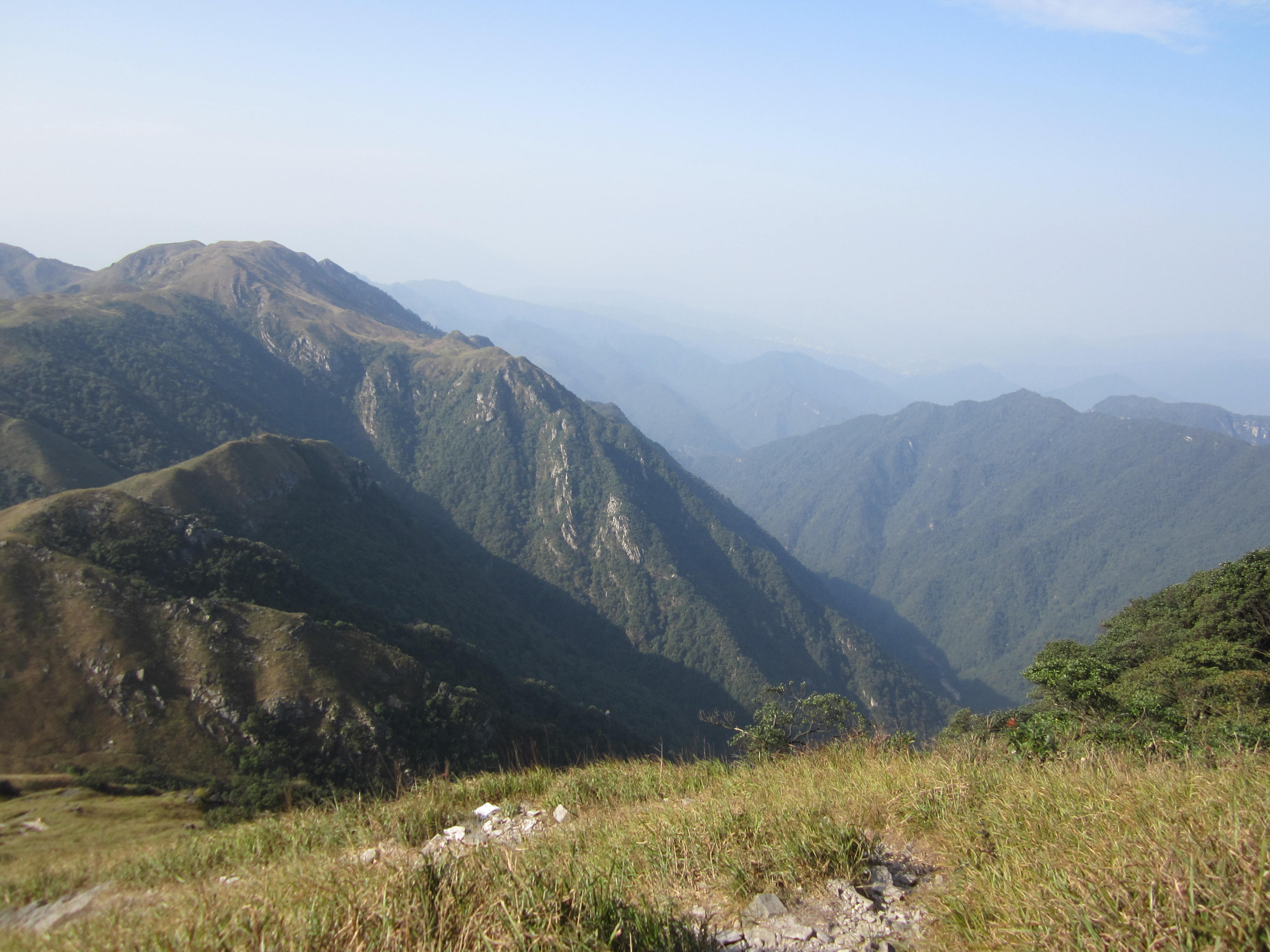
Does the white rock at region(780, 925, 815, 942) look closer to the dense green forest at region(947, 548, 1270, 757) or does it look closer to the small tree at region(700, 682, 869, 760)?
the dense green forest at region(947, 548, 1270, 757)

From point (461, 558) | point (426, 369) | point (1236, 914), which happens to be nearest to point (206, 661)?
point (1236, 914)

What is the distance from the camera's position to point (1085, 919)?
128 inches

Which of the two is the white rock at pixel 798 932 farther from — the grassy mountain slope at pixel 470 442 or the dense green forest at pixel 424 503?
the grassy mountain slope at pixel 470 442

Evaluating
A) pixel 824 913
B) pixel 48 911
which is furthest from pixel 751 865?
pixel 48 911

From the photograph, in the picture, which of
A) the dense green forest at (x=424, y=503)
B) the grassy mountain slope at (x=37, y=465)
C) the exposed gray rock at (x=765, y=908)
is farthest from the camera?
the dense green forest at (x=424, y=503)

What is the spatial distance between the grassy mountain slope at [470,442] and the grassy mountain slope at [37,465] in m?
11.8

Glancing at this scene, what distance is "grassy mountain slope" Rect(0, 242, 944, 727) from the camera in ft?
376

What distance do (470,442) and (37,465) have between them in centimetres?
10045

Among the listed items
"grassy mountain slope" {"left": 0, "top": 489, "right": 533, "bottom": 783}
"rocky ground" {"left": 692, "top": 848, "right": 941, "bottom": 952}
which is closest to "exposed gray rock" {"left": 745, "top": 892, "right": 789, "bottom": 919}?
"rocky ground" {"left": 692, "top": 848, "right": 941, "bottom": 952}

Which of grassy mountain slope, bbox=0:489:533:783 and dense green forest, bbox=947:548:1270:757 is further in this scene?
grassy mountain slope, bbox=0:489:533:783

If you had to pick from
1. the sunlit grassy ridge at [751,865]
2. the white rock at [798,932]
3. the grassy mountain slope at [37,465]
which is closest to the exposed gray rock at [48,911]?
the sunlit grassy ridge at [751,865]

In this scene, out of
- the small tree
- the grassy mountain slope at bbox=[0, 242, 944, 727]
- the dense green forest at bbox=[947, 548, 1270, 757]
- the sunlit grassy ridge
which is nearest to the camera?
the sunlit grassy ridge

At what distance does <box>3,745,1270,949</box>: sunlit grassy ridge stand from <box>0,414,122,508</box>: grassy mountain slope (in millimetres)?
88344

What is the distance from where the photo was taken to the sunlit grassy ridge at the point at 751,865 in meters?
3.40
